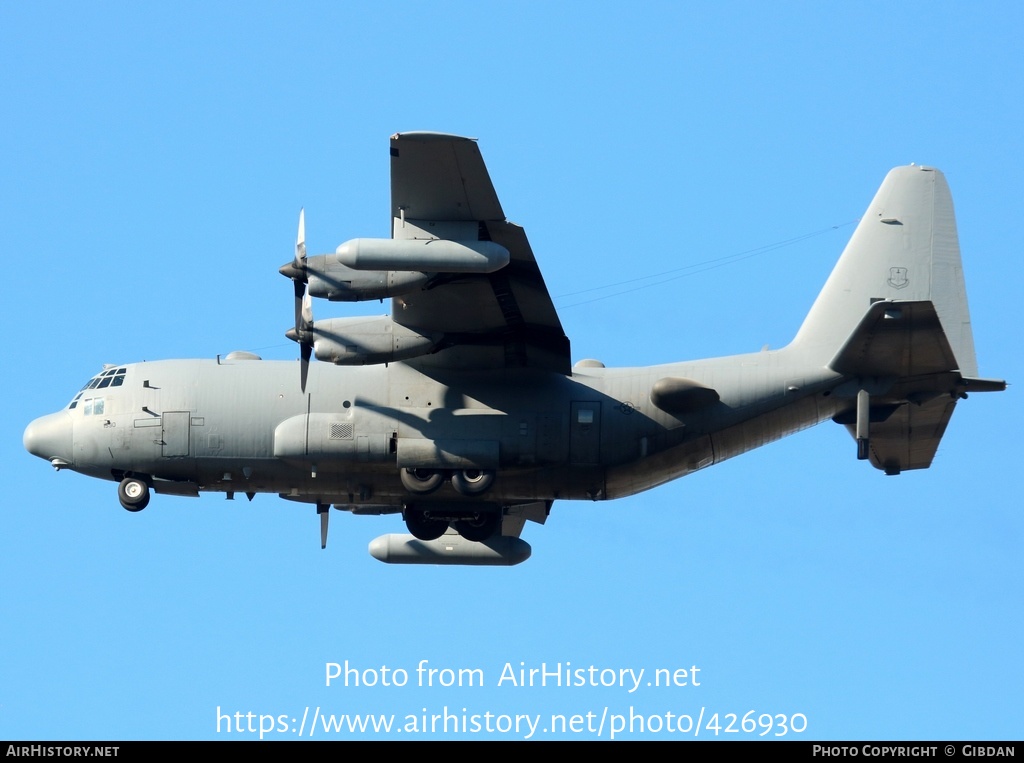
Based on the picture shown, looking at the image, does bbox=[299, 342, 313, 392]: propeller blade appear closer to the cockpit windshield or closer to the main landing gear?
the main landing gear

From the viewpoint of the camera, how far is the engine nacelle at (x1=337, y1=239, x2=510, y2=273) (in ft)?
72.5

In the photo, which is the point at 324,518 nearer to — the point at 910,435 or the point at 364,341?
the point at 364,341

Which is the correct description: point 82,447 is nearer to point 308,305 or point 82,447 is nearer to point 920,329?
point 308,305

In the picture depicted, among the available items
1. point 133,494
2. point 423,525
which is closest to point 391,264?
point 423,525

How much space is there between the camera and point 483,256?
22266 mm

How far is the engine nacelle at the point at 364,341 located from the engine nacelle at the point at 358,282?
0.95 metres

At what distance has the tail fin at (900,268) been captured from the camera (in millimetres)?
25562

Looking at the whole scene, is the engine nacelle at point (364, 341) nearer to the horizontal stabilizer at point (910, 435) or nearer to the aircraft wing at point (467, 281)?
the aircraft wing at point (467, 281)

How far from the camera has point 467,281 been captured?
2377 cm

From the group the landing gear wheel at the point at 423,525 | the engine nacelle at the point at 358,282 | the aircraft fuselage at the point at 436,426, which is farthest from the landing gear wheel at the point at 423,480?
the engine nacelle at the point at 358,282

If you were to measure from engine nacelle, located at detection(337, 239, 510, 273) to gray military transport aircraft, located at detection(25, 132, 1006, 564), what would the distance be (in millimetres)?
955

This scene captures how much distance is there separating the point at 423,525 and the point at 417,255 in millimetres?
6043
